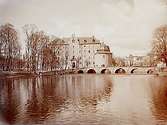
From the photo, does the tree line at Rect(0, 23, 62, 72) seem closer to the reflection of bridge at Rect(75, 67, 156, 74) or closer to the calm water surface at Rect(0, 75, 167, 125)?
the calm water surface at Rect(0, 75, 167, 125)

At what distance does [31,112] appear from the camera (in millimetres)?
2205

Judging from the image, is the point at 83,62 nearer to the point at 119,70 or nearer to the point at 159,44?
the point at 119,70

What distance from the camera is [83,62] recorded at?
2311mm

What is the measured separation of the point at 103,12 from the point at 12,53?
2.30 ft

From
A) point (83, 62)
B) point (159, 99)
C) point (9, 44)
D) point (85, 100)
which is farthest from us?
point (9, 44)

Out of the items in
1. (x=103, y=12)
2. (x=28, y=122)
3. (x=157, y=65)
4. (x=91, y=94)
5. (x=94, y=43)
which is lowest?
(x=28, y=122)

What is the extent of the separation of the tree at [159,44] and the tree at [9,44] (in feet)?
3.06

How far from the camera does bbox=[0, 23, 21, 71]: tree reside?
7.84ft

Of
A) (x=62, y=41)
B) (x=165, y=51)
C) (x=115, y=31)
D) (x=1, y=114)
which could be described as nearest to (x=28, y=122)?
(x=1, y=114)

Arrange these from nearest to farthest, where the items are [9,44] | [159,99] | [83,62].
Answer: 1. [159,99]
2. [83,62]
3. [9,44]

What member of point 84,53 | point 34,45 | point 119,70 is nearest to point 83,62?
point 84,53

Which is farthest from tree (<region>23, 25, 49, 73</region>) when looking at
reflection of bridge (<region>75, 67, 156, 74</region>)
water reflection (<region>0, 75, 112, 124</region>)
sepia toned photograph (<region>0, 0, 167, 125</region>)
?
reflection of bridge (<region>75, 67, 156, 74</region>)

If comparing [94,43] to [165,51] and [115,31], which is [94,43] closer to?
[115,31]

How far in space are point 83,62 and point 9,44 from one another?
547 mm
